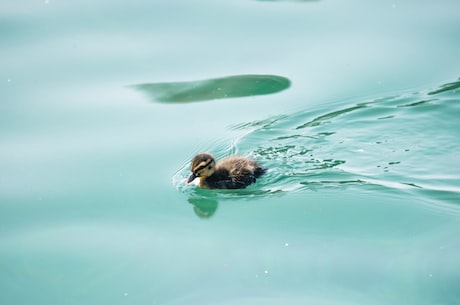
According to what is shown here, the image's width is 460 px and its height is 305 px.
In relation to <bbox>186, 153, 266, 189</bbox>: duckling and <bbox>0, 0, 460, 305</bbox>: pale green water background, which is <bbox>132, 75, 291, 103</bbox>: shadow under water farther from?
<bbox>186, 153, 266, 189</bbox>: duckling

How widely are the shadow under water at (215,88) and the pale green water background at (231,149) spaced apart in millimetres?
15


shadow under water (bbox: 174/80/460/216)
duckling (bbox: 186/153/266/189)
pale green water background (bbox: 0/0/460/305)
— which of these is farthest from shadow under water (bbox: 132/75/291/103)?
duckling (bbox: 186/153/266/189)

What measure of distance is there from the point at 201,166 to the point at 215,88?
1.24 meters

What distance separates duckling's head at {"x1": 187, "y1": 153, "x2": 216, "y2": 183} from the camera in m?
6.14

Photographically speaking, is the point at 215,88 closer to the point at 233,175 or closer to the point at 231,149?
the point at 231,149

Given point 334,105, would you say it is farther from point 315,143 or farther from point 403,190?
point 403,190

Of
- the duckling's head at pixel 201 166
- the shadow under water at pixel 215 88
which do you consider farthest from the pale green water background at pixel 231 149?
the duckling's head at pixel 201 166

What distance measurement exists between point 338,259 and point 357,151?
1639 millimetres

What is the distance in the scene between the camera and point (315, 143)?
6660mm

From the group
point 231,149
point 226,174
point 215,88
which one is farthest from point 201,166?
point 215,88

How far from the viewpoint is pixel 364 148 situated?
6.53m

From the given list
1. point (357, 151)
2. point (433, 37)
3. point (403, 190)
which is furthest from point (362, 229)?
point (433, 37)

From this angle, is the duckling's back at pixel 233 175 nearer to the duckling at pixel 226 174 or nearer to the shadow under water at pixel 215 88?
the duckling at pixel 226 174

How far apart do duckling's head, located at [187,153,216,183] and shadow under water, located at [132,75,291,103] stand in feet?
3.26
